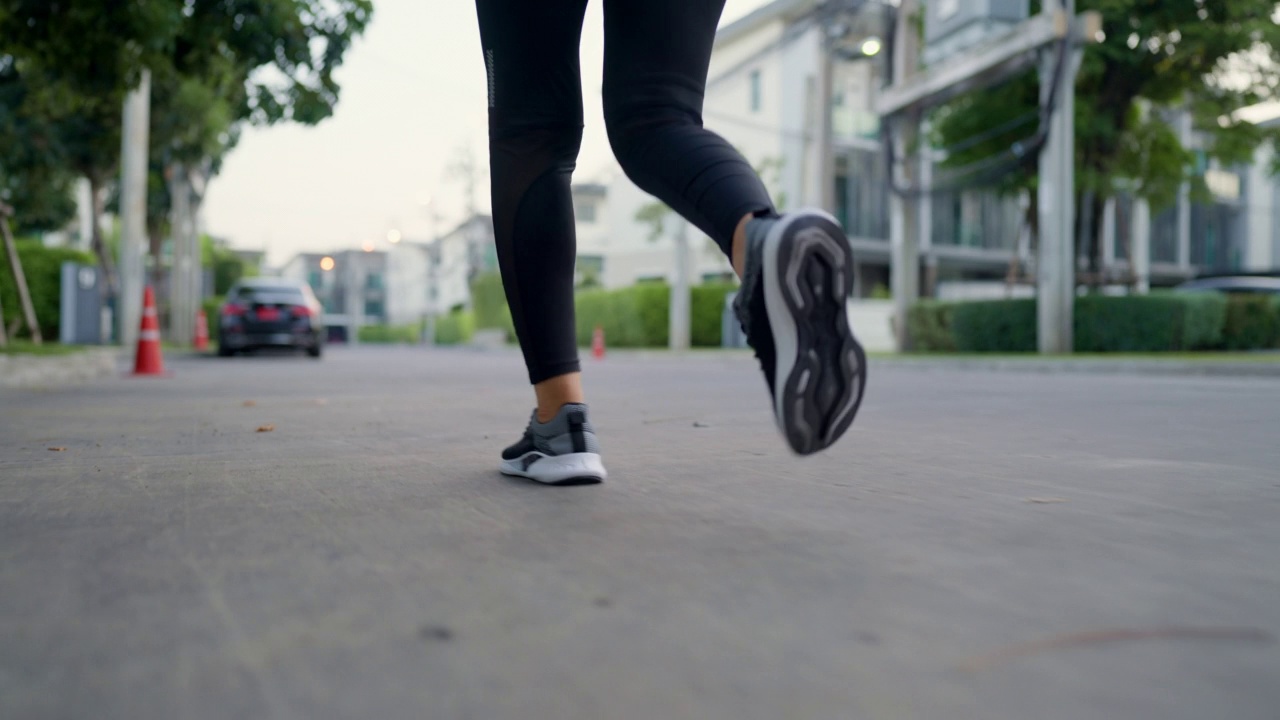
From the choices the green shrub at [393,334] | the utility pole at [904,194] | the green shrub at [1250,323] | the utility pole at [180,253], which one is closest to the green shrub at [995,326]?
the utility pole at [904,194]

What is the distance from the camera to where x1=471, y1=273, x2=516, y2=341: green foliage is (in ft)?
116

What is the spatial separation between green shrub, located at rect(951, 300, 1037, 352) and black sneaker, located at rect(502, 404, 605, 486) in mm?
13127

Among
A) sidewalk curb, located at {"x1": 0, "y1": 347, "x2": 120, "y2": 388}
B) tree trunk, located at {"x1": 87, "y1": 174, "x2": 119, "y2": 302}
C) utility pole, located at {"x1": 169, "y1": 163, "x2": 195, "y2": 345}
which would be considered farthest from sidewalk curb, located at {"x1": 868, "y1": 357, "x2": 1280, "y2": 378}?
utility pole, located at {"x1": 169, "y1": 163, "x2": 195, "y2": 345}

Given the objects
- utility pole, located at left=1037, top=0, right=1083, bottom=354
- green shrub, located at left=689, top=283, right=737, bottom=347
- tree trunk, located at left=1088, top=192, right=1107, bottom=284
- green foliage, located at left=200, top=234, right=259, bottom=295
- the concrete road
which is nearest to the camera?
the concrete road

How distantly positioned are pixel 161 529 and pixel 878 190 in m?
31.5

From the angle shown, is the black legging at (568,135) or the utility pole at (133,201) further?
the utility pole at (133,201)

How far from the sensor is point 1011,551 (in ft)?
4.58

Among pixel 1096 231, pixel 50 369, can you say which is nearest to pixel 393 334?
pixel 1096 231

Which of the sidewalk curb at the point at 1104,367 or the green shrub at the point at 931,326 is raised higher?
the green shrub at the point at 931,326

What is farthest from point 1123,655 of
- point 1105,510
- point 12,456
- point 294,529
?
point 12,456

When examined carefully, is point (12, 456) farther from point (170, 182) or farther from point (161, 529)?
point (170, 182)

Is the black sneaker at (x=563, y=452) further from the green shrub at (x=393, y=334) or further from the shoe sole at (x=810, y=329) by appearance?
the green shrub at (x=393, y=334)

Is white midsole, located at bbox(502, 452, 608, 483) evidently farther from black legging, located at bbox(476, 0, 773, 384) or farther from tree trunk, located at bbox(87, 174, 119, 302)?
tree trunk, located at bbox(87, 174, 119, 302)

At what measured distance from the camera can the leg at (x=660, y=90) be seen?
6.21ft
